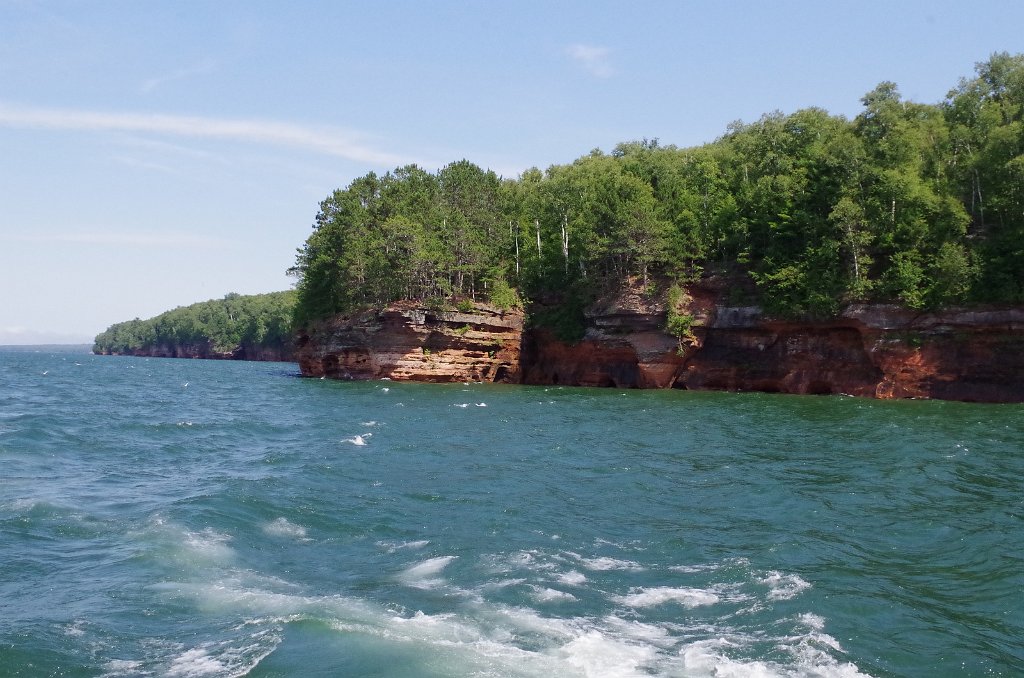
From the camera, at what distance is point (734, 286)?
2140 inches

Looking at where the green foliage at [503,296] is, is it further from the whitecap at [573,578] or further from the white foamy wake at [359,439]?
the whitecap at [573,578]

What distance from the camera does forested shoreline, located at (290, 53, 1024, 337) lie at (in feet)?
151

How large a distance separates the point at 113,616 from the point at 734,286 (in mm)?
49224

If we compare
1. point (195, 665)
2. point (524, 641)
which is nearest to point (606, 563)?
point (524, 641)

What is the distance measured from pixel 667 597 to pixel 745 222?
46.8 m

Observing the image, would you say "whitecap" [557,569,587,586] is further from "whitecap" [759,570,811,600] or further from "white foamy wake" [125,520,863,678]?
"whitecap" [759,570,811,600]

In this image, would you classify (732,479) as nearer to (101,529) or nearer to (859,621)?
(859,621)

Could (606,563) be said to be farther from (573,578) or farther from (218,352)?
(218,352)

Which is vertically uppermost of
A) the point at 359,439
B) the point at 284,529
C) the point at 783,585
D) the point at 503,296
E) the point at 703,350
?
the point at 503,296

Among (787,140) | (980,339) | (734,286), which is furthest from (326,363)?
(980,339)

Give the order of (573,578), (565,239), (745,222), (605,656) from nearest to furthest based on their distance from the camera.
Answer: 1. (605,656)
2. (573,578)
3. (745,222)
4. (565,239)

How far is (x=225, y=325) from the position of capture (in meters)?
162

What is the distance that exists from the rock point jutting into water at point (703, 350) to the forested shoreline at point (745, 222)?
60.8 inches

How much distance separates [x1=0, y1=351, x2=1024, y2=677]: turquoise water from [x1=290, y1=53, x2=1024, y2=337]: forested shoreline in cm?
2145
